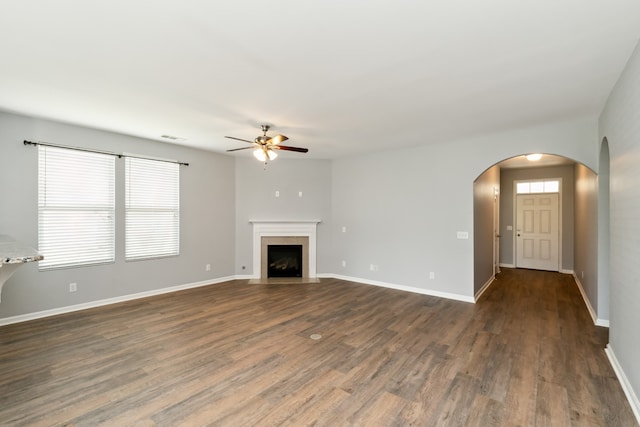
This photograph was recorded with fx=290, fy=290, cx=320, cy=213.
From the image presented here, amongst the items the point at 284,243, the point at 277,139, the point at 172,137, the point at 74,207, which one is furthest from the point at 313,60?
the point at 284,243

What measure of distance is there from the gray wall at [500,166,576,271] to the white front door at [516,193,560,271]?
134 mm

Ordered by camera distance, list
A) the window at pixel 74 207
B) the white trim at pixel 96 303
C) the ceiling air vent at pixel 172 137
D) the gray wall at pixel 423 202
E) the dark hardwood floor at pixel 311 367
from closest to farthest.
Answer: the dark hardwood floor at pixel 311 367 → the white trim at pixel 96 303 → the window at pixel 74 207 → the gray wall at pixel 423 202 → the ceiling air vent at pixel 172 137

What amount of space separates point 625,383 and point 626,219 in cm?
134

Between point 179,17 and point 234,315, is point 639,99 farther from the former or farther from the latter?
point 234,315

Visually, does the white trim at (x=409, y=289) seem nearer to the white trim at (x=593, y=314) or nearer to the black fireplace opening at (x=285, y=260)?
the black fireplace opening at (x=285, y=260)

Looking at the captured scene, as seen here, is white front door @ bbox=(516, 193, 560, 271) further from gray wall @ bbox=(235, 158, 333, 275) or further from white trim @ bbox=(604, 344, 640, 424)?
gray wall @ bbox=(235, 158, 333, 275)

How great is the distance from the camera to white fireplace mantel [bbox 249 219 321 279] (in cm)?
638

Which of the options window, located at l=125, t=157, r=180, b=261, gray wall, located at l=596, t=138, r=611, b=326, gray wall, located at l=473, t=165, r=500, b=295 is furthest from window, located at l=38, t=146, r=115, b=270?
gray wall, located at l=596, t=138, r=611, b=326

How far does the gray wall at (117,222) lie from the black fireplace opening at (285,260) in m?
0.91

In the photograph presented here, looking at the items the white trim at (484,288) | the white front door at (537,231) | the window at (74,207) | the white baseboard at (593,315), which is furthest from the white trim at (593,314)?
the window at (74,207)

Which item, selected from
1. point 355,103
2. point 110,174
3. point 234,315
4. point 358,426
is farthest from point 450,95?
point 110,174

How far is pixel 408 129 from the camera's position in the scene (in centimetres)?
427

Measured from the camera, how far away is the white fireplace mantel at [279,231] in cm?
638

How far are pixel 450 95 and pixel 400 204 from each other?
2776mm
